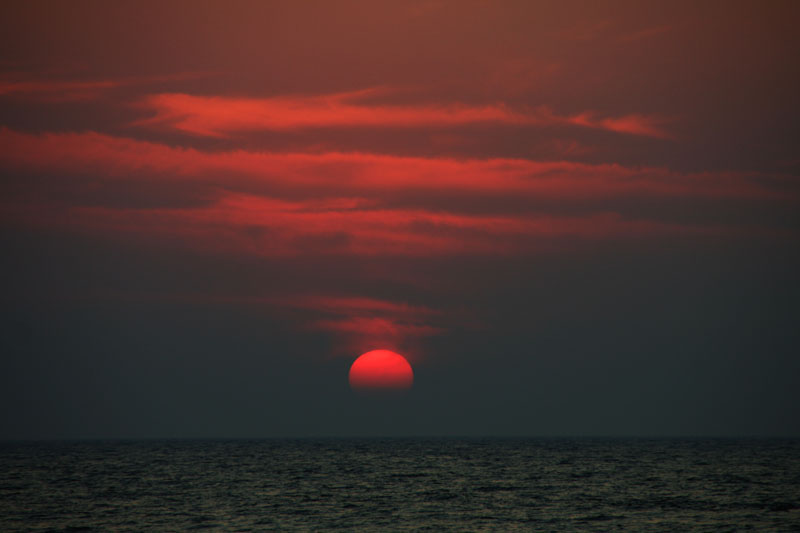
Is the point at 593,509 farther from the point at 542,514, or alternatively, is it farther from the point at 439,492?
the point at 439,492

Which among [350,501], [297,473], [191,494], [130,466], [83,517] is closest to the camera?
[83,517]

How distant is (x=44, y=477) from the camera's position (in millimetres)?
90062

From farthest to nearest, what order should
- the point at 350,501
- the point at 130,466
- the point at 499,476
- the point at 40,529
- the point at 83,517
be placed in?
the point at 130,466
the point at 499,476
the point at 350,501
the point at 83,517
the point at 40,529

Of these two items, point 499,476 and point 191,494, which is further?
point 499,476

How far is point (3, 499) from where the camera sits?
64688 mm

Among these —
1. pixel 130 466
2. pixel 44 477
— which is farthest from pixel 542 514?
pixel 130 466

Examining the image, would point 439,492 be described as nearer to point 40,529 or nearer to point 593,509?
point 593,509

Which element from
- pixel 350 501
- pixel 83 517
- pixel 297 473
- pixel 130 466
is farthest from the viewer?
pixel 130 466

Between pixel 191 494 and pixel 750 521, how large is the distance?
137 ft

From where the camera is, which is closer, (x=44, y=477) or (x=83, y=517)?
(x=83, y=517)

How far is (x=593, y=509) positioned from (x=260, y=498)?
975 inches

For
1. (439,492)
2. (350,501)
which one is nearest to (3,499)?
(350,501)

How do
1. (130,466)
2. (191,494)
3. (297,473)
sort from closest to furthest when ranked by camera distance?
(191,494), (297,473), (130,466)

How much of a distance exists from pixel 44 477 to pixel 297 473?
26.4 meters
